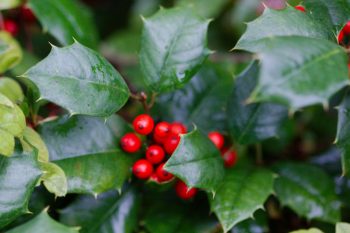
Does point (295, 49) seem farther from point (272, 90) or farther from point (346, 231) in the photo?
point (346, 231)

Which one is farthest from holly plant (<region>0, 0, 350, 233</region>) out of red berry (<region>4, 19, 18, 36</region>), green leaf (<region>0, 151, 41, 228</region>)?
red berry (<region>4, 19, 18, 36</region>)

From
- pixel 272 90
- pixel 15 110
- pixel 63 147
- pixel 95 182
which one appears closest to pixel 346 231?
pixel 272 90

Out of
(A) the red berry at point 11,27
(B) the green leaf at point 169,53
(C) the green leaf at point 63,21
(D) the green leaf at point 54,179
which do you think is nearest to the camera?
(D) the green leaf at point 54,179

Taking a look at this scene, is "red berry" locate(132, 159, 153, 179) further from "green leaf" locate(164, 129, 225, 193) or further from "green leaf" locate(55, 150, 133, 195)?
"green leaf" locate(164, 129, 225, 193)

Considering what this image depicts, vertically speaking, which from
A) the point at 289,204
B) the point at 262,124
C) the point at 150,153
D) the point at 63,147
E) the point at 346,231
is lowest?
the point at 289,204

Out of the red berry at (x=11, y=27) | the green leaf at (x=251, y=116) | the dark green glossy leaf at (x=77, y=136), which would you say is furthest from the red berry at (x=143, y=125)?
the red berry at (x=11, y=27)

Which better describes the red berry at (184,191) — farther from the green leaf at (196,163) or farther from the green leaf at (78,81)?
the green leaf at (78,81)

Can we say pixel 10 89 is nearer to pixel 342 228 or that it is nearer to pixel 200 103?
pixel 200 103
